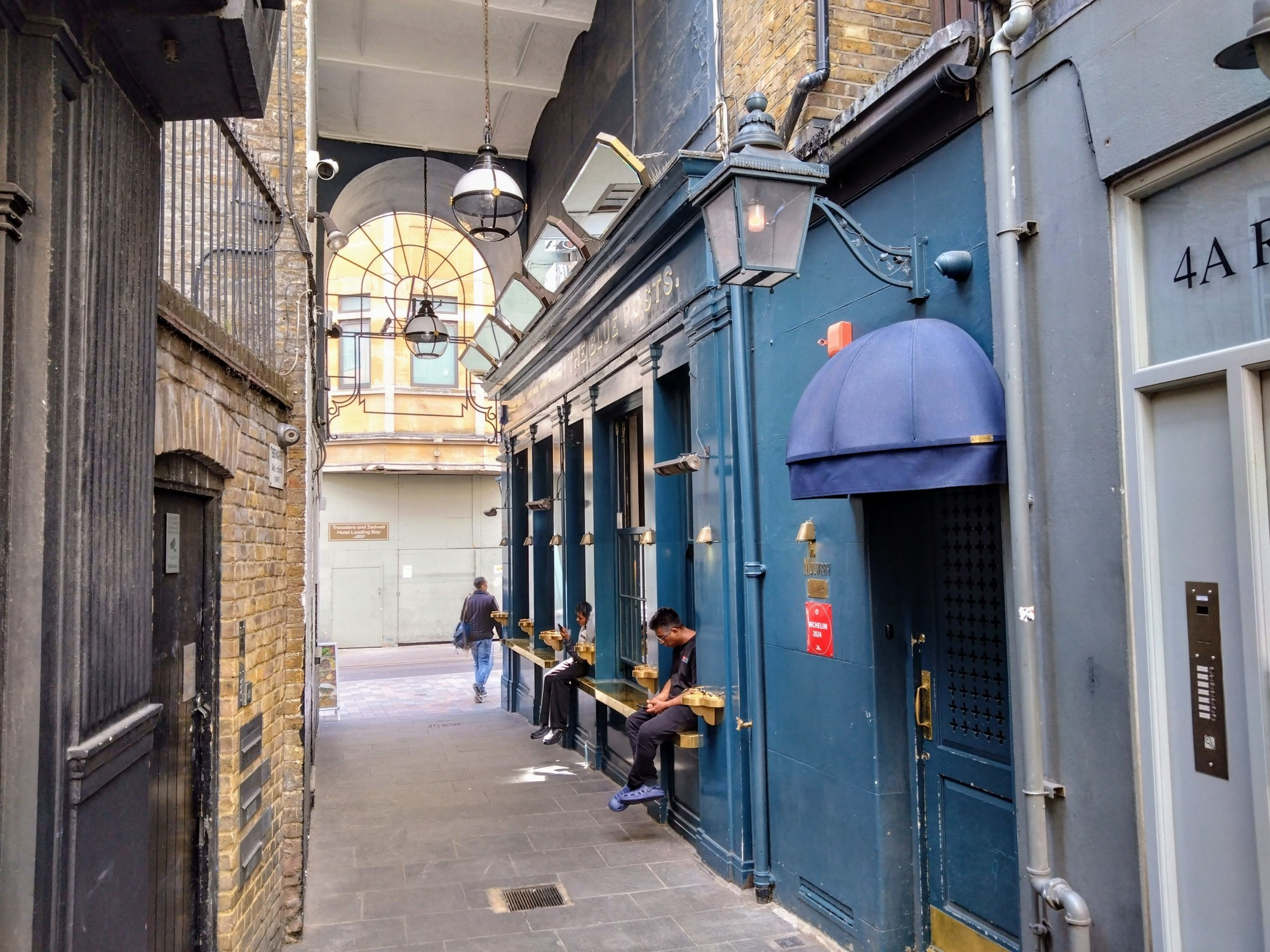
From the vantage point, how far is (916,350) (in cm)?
414

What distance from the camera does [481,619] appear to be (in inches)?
587

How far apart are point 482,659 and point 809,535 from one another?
10499mm

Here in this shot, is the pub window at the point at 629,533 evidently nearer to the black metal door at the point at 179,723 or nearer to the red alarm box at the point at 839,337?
the red alarm box at the point at 839,337

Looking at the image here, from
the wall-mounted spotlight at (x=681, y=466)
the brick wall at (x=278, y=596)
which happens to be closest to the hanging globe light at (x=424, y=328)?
the brick wall at (x=278, y=596)

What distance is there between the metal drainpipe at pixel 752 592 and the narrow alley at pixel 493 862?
370mm

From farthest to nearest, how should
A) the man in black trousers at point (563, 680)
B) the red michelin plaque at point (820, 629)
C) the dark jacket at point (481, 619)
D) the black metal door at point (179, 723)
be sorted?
the dark jacket at point (481, 619)
the man in black trousers at point (563, 680)
the red michelin plaque at point (820, 629)
the black metal door at point (179, 723)

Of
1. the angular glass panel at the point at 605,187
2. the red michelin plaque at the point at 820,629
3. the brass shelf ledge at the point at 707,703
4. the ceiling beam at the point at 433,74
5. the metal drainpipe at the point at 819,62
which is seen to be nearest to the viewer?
the red michelin plaque at the point at 820,629

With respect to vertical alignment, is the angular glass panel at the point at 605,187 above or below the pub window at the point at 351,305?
below

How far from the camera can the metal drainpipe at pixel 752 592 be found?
6090 mm

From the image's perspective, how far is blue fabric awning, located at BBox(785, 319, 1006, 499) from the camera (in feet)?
12.8

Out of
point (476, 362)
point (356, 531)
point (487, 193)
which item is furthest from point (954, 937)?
point (356, 531)

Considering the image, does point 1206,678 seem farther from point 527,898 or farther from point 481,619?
point 481,619

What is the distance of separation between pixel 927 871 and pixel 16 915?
404 centimetres

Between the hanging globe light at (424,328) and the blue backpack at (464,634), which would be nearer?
the hanging globe light at (424,328)
